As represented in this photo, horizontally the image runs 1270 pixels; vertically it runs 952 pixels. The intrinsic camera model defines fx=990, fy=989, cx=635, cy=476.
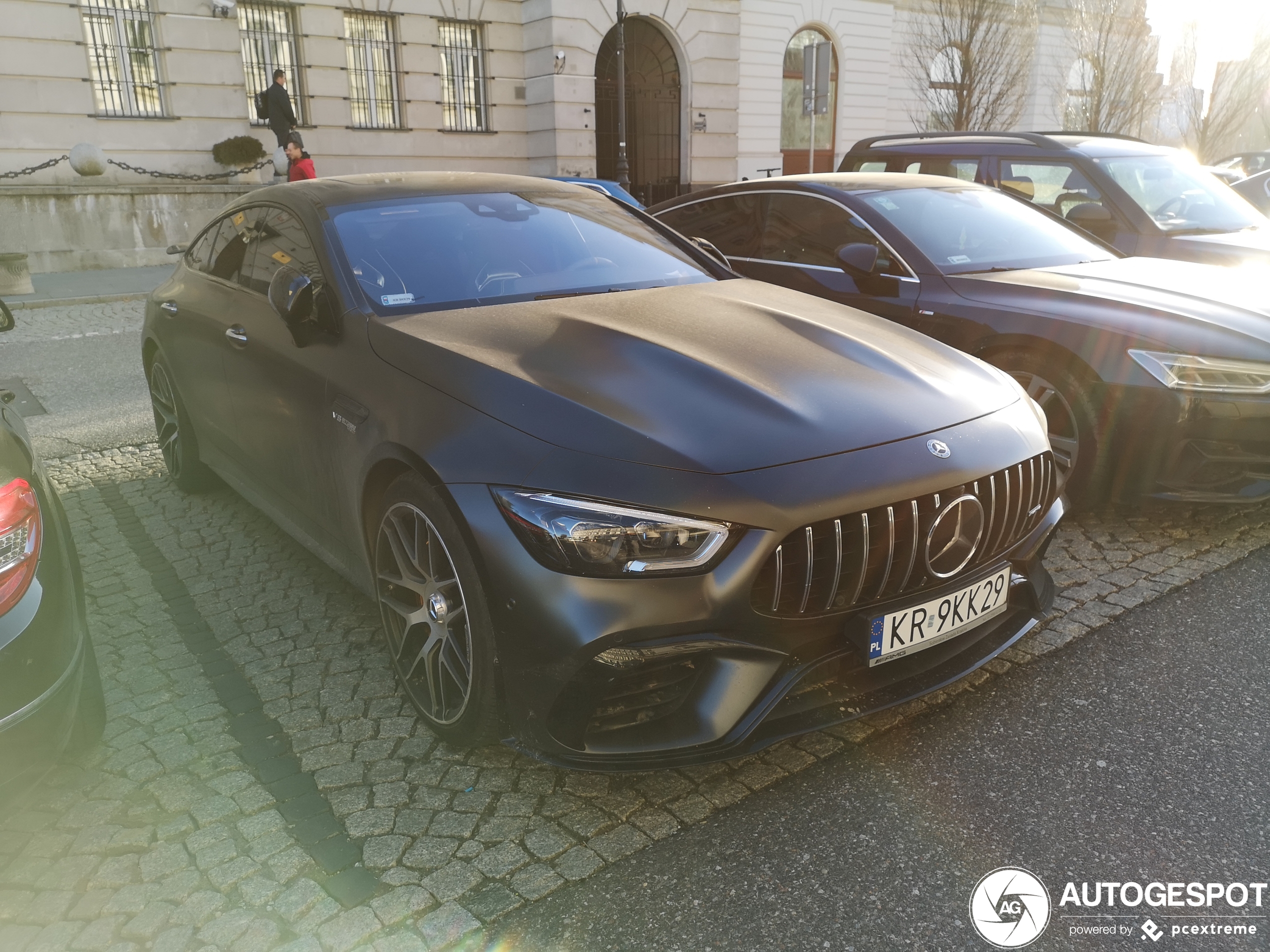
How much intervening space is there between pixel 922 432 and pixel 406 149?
65.3 ft

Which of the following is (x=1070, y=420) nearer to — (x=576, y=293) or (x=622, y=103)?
(x=576, y=293)

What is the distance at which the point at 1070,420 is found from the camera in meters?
4.44

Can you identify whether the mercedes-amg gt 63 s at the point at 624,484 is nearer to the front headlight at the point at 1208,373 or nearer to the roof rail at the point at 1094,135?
the front headlight at the point at 1208,373

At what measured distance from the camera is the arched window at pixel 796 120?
27.2 m

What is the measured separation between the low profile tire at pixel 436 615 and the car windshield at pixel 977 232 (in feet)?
10.7

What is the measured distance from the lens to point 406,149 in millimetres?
20562

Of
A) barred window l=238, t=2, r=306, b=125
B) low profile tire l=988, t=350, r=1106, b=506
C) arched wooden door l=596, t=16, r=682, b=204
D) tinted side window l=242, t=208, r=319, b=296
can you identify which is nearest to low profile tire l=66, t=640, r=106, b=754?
tinted side window l=242, t=208, r=319, b=296

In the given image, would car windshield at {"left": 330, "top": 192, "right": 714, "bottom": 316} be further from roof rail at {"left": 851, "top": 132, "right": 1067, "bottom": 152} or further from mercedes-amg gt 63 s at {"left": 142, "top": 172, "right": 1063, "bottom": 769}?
roof rail at {"left": 851, "top": 132, "right": 1067, "bottom": 152}

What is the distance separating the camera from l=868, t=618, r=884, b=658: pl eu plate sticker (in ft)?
8.13

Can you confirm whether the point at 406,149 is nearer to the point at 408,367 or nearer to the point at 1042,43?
the point at 408,367

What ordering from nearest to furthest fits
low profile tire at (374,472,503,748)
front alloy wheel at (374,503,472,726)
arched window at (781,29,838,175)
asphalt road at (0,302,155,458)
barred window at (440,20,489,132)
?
low profile tire at (374,472,503,748)
front alloy wheel at (374,503,472,726)
asphalt road at (0,302,155,458)
barred window at (440,20,489,132)
arched window at (781,29,838,175)

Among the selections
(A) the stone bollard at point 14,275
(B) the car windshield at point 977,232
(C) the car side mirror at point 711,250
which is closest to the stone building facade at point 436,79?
(A) the stone bollard at point 14,275

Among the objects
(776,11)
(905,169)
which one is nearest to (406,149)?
(776,11)

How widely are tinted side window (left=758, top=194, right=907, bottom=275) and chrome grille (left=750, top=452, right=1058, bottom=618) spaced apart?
113 inches
